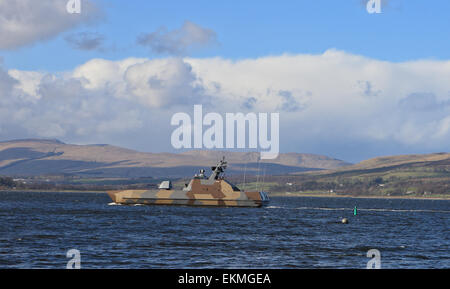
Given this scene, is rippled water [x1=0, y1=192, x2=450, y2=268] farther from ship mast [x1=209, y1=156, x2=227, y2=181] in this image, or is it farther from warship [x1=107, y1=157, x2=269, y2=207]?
warship [x1=107, y1=157, x2=269, y2=207]

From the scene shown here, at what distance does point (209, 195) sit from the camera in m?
104

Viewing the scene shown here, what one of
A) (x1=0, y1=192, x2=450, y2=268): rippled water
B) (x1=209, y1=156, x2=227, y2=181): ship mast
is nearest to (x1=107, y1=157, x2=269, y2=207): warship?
(x1=209, y1=156, x2=227, y2=181): ship mast

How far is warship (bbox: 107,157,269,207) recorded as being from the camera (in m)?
104

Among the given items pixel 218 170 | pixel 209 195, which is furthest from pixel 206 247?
pixel 209 195

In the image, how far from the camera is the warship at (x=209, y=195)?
10419 cm

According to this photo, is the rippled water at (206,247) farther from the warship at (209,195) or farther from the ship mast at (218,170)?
the warship at (209,195)

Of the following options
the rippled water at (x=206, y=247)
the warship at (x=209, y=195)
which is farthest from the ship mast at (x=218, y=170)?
the rippled water at (x=206, y=247)

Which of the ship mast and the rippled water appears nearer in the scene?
the rippled water

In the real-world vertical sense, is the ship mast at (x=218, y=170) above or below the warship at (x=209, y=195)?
above

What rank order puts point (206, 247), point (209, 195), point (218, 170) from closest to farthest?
point (206, 247)
point (218, 170)
point (209, 195)

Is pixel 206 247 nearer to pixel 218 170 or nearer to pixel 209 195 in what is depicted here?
pixel 218 170
